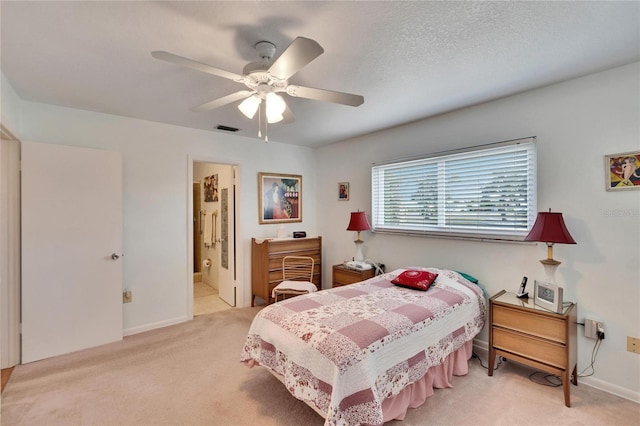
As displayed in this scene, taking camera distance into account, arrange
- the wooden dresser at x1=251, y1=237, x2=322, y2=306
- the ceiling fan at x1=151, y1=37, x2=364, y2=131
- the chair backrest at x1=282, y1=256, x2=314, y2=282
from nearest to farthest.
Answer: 1. the ceiling fan at x1=151, y1=37, x2=364, y2=131
2. the wooden dresser at x1=251, y1=237, x2=322, y2=306
3. the chair backrest at x1=282, y1=256, x2=314, y2=282

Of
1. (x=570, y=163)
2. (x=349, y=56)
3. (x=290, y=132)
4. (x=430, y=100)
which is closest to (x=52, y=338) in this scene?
(x=290, y=132)

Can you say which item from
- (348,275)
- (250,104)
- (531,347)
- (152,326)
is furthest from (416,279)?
(152,326)

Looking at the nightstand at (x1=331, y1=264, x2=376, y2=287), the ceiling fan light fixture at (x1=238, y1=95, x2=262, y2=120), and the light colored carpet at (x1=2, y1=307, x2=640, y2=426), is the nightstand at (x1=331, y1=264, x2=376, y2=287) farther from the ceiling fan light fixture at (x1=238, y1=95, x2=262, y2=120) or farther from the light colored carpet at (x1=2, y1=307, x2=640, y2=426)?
the ceiling fan light fixture at (x1=238, y1=95, x2=262, y2=120)

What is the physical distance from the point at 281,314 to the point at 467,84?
236 centimetres

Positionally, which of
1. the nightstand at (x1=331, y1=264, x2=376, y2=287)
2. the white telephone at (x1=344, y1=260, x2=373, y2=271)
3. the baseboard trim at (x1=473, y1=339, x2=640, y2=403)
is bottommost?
the baseboard trim at (x1=473, y1=339, x2=640, y2=403)

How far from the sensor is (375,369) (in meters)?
1.64

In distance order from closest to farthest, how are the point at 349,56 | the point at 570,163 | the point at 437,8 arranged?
the point at 437,8
the point at 349,56
the point at 570,163

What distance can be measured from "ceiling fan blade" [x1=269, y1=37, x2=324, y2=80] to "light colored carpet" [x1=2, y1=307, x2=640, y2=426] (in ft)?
7.03

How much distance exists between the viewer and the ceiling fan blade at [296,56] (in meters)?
1.26

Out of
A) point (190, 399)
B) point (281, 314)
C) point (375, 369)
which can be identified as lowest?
point (190, 399)

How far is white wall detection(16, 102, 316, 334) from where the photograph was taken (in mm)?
2945

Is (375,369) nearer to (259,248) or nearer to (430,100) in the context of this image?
(430,100)

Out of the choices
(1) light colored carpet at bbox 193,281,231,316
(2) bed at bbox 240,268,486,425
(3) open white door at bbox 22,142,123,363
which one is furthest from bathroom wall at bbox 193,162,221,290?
(2) bed at bbox 240,268,486,425

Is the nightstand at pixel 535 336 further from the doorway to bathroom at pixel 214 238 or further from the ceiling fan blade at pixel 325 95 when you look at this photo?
the doorway to bathroom at pixel 214 238
